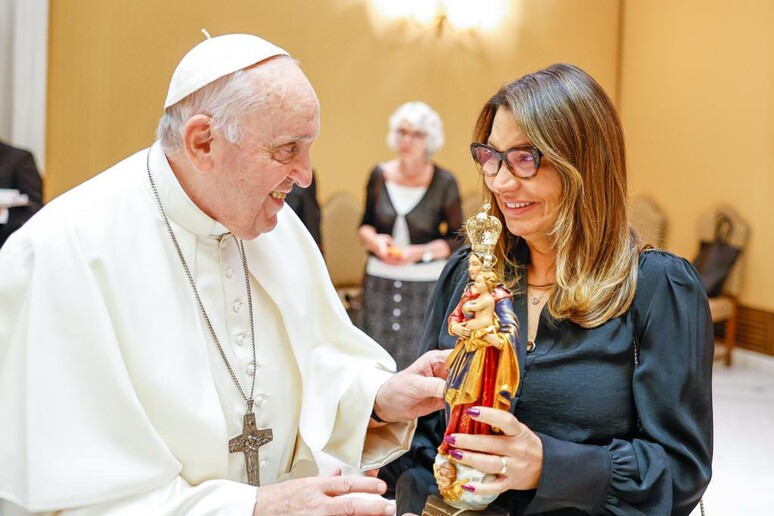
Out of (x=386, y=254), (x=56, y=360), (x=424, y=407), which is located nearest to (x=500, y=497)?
(x=424, y=407)

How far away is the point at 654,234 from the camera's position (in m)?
9.96

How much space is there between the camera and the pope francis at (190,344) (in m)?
1.88

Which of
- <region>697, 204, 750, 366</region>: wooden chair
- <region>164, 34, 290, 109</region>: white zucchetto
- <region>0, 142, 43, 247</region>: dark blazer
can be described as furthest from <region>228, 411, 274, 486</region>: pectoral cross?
<region>697, 204, 750, 366</region>: wooden chair

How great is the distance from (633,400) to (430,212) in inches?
187

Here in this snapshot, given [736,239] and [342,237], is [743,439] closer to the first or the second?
[736,239]

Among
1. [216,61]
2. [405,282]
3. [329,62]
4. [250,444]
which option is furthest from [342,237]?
[216,61]

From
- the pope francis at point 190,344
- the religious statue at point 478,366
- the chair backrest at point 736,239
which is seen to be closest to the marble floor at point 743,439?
the chair backrest at point 736,239

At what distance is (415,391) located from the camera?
220cm

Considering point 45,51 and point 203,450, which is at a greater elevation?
point 45,51

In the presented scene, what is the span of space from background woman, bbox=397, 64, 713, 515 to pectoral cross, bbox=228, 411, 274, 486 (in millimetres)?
358

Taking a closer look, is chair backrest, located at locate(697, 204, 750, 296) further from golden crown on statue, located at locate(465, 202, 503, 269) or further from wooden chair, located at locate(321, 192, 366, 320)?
golden crown on statue, located at locate(465, 202, 503, 269)

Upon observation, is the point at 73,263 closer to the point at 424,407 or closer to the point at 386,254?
the point at 424,407

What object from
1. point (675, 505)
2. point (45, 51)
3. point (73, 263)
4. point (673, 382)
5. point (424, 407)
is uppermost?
point (45, 51)

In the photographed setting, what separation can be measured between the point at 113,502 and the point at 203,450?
22 cm
